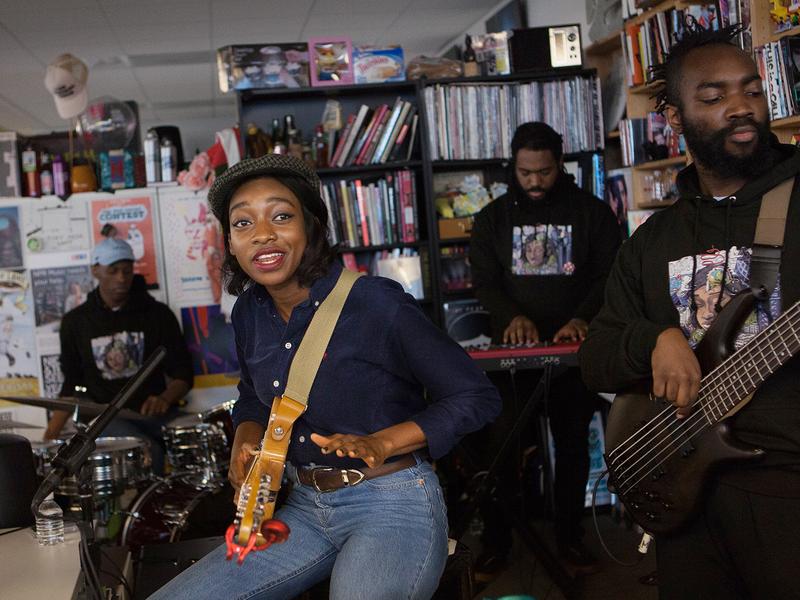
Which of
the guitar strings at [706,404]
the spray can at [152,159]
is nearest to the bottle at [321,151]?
the spray can at [152,159]

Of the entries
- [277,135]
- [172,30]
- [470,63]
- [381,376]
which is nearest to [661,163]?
[470,63]

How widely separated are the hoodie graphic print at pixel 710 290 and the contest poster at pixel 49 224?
4.05 meters

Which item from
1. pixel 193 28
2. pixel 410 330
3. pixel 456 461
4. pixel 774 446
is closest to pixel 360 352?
pixel 410 330

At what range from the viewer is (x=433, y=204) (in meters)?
5.11

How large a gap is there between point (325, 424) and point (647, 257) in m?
0.83

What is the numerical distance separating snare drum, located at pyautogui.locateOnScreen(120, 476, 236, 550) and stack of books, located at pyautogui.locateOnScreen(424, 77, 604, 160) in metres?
2.17

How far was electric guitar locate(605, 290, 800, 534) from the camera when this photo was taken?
1.93 meters

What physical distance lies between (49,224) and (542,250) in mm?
2853

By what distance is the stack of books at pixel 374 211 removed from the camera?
5113 millimetres

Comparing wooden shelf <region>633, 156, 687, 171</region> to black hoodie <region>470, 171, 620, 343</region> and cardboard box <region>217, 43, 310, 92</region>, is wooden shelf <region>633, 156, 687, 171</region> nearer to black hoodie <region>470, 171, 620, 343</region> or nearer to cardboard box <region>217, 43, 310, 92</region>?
black hoodie <region>470, 171, 620, 343</region>

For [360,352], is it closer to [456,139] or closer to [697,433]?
[697,433]

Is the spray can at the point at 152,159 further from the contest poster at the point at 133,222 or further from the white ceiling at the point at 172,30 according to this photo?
the white ceiling at the point at 172,30

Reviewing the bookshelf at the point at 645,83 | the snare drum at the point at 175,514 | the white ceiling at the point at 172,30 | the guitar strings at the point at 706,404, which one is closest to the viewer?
the guitar strings at the point at 706,404

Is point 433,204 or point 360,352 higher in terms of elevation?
point 433,204
